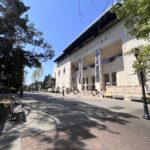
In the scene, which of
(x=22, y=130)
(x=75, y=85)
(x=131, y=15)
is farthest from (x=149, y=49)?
(x=75, y=85)

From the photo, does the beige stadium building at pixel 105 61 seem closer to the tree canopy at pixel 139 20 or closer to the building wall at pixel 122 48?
the building wall at pixel 122 48

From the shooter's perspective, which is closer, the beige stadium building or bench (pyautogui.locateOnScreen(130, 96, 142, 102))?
bench (pyautogui.locateOnScreen(130, 96, 142, 102))

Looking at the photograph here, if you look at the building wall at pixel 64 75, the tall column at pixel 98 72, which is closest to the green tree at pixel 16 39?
the tall column at pixel 98 72

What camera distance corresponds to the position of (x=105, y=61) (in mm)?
41031

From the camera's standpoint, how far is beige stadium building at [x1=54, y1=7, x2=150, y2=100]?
28.0m

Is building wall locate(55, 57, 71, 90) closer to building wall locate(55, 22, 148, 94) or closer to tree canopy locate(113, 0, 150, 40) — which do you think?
building wall locate(55, 22, 148, 94)

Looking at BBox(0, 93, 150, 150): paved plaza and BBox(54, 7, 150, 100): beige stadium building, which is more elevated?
BBox(54, 7, 150, 100): beige stadium building

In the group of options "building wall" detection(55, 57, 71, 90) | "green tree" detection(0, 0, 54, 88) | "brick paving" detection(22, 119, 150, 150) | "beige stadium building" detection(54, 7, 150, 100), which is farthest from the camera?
"building wall" detection(55, 57, 71, 90)

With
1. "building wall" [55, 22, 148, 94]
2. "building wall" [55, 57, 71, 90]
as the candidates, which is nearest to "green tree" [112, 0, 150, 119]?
"building wall" [55, 22, 148, 94]

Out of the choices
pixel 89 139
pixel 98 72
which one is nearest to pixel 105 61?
pixel 98 72

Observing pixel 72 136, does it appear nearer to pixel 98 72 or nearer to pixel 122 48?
pixel 122 48

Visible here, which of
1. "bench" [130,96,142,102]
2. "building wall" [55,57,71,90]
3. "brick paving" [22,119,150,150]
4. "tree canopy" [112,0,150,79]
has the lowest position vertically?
"brick paving" [22,119,150,150]

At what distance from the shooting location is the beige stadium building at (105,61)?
28016mm

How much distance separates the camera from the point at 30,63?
2080 cm
